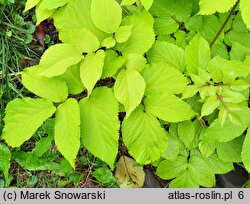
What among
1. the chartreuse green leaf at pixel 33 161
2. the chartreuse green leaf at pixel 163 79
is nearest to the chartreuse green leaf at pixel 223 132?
the chartreuse green leaf at pixel 163 79

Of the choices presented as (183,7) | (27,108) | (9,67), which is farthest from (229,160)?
(9,67)

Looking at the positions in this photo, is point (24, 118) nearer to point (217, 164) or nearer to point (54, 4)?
point (54, 4)

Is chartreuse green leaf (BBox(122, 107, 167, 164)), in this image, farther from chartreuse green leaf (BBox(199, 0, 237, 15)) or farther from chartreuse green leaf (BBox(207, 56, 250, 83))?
chartreuse green leaf (BBox(199, 0, 237, 15))

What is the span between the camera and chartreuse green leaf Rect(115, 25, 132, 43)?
1540 mm

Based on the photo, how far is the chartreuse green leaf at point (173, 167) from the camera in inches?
74.4

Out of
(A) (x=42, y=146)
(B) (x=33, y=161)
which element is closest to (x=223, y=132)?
(A) (x=42, y=146)

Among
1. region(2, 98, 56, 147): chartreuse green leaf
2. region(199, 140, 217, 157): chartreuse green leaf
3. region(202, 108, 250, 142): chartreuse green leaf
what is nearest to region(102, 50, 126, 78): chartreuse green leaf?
region(2, 98, 56, 147): chartreuse green leaf

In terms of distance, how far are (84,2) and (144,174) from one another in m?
1.26

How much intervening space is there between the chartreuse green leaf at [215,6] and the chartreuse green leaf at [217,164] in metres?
0.87

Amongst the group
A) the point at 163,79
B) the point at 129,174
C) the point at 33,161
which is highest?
the point at 163,79

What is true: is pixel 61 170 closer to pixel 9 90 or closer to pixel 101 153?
pixel 9 90

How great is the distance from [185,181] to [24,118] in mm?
969

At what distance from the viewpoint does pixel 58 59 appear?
58.8 inches

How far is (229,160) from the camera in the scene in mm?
1783
